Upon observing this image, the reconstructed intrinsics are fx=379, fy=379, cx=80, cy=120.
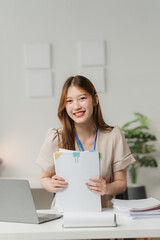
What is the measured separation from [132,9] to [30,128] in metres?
1.65

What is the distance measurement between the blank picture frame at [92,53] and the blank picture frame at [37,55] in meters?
0.36

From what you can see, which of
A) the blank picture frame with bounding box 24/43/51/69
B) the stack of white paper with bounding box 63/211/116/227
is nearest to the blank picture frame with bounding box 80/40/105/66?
the blank picture frame with bounding box 24/43/51/69

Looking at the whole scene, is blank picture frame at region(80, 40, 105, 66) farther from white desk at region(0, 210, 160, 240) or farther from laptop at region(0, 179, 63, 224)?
white desk at region(0, 210, 160, 240)

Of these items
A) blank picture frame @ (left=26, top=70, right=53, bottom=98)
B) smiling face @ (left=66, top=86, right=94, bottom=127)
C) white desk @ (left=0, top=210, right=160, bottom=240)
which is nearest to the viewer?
white desk @ (left=0, top=210, right=160, bottom=240)

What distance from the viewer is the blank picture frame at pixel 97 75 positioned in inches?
156

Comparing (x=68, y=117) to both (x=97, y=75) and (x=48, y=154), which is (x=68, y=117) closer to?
(x=48, y=154)

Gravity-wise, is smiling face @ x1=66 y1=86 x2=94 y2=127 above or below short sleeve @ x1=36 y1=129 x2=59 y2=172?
above

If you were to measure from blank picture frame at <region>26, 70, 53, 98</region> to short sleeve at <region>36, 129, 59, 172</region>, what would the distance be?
73.0 inches

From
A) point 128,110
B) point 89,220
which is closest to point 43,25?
point 128,110

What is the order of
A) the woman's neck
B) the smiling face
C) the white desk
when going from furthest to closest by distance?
the woman's neck, the smiling face, the white desk

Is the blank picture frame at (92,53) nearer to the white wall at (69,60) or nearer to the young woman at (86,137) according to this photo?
the white wall at (69,60)

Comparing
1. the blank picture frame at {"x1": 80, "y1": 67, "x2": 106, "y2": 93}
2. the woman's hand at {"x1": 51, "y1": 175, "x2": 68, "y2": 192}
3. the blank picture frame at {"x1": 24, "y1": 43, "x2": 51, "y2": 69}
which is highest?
the blank picture frame at {"x1": 24, "y1": 43, "x2": 51, "y2": 69}

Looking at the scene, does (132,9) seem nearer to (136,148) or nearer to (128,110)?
(128,110)

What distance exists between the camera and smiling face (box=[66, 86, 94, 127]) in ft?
6.57
